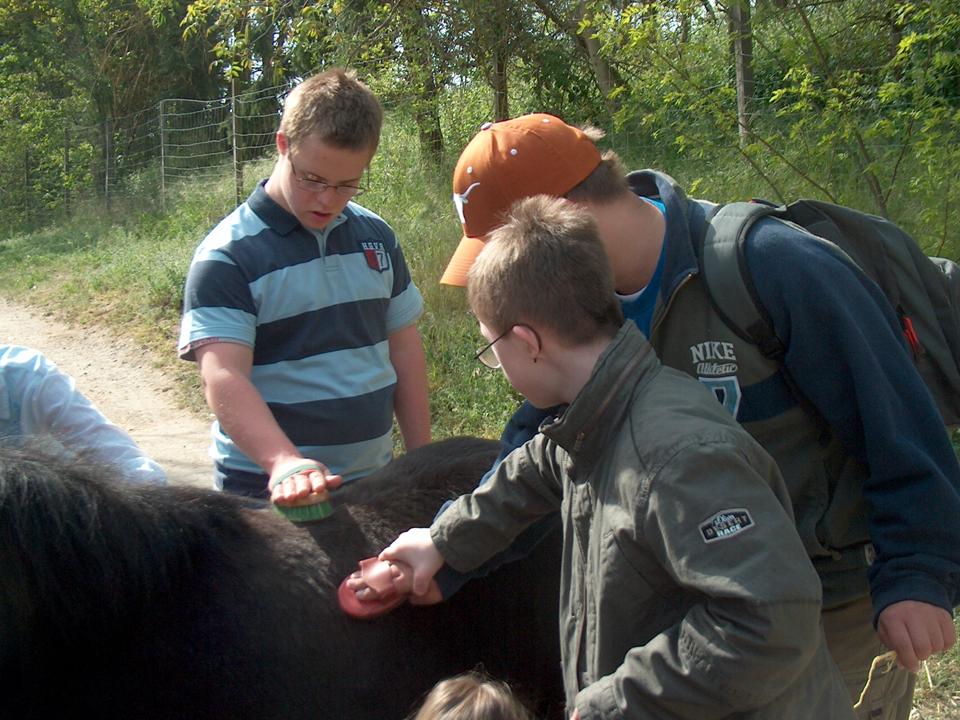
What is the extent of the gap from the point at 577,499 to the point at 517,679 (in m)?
0.78

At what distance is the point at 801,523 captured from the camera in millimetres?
1819

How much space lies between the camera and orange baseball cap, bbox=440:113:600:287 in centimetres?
199

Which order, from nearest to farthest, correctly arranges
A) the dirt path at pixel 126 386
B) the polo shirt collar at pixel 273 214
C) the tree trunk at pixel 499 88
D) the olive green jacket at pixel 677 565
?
the olive green jacket at pixel 677 565 < the polo shirt collar at pixel 273 214 < the dirt path at pixel 126 386 < the tree trunk at pixel 499 88

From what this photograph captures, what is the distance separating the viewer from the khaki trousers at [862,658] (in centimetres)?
192

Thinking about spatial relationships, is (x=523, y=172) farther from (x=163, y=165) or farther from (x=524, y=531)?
(x=163, y=165)

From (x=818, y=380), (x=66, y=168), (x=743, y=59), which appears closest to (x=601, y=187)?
(x=818, y=380)

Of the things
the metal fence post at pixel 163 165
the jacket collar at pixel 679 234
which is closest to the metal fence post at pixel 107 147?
the metal fence post at pixel 163 165

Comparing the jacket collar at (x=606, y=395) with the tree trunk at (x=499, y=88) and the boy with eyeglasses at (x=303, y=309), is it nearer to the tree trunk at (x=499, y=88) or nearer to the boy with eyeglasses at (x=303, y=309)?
the boy with eyeglasses at (x=303, y=309)

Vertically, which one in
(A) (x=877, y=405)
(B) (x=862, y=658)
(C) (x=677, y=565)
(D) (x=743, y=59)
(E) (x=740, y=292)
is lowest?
(B) (x=862, y=658)

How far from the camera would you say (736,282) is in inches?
70.7

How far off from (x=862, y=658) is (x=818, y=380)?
2.26 ft

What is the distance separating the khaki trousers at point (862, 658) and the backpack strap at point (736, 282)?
0.59 m

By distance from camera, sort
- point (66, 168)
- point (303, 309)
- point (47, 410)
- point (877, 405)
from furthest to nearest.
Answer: point (66, 168), point (303, 309), point (47, 410), point (877, 405)

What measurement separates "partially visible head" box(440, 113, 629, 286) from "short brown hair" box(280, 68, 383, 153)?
0.55 metres
